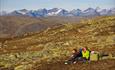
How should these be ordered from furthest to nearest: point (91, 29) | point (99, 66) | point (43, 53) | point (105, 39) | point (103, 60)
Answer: point (91, 29) < point (105, 39) < point (43, 53) < point (103, 60) < point (99, 66)

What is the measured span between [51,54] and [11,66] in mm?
8790

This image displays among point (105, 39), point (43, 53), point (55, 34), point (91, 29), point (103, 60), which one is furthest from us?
point (55, 34)

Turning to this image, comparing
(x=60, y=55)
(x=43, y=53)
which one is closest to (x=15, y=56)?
(x=43, y=53)

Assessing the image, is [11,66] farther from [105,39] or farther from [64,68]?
[105,39]

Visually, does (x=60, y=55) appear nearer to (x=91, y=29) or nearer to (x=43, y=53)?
(x=43, y=53)

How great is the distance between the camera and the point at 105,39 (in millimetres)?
71625

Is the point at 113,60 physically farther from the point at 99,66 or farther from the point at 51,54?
the point at 51,54

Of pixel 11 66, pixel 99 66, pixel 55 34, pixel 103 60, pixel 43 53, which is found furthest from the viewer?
pixel 55 34

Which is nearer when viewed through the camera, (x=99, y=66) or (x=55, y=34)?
(x=99, y=66)

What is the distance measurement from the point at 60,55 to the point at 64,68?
13.4 m

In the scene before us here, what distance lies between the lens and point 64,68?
4141cm

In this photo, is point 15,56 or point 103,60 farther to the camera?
point 15,56

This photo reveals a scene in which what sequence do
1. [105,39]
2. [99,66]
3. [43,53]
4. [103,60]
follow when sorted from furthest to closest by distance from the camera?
[105,39]
[43,53]
[103,60]
[99,66]

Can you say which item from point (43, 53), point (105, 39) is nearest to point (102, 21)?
point (105, 39)
